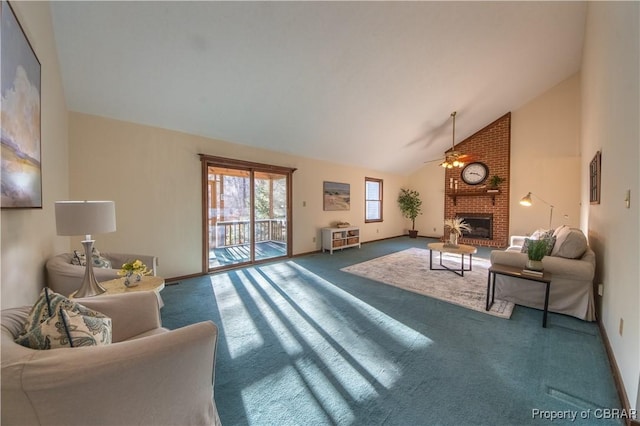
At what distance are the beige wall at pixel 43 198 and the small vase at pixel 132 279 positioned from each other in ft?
1.80

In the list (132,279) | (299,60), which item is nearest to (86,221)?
(132,279)

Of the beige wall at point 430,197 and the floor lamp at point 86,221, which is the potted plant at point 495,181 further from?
the floor lamp at point 86,221

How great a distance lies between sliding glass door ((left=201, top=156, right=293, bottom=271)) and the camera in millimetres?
4383

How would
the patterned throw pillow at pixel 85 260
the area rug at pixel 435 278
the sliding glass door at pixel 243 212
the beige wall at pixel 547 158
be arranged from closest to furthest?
the patterned throw pillow at pixel 85 260 < the area rug at pixel 435 278 < the sliding glass door at pixel 243 212 < the beige wall at pixel 547 158

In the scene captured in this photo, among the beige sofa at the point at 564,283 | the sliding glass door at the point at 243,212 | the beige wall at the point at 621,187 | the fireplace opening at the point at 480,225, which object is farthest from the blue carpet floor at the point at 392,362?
the fireplace opening at the point at 480,225

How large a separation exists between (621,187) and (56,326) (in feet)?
11.8

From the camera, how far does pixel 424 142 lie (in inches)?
268

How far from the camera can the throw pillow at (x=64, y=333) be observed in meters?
0.95

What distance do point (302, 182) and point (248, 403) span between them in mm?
4615

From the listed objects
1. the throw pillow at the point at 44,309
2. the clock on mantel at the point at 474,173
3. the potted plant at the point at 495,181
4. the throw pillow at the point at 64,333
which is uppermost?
the clock on mantel at the point at 474,173

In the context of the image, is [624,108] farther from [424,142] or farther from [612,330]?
[424,142]

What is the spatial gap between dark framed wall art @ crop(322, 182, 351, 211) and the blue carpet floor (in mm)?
3368

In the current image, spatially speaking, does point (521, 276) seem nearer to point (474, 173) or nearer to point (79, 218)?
point (79, 218)

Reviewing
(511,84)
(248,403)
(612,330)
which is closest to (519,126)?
(511,84)
